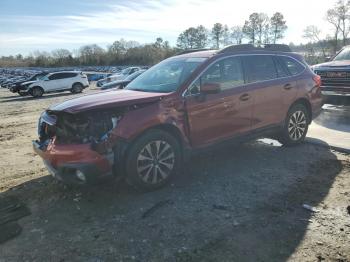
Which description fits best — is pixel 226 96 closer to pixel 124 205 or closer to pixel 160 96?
pixel 160 96

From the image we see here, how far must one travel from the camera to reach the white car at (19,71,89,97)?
2647 centimetres

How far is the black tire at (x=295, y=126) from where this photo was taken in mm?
6647

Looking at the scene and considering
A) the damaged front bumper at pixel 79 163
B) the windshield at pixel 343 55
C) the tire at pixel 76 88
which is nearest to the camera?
the damaged front bumper at pixel 79 163

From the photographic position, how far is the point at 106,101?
15.2 feet

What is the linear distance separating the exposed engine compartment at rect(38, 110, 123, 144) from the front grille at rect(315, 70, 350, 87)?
7894 millimetres

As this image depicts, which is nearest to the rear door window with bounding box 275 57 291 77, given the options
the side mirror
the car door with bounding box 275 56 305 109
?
the car door with bounding box 275 56 305 109

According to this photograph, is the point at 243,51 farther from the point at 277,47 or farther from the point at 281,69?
the point at 277,47

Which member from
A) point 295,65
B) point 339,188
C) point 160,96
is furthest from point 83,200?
point 295,65

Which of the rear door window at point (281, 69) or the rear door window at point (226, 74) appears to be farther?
the rear door window at point (281, 69)

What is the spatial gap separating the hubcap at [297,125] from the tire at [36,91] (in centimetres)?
2337

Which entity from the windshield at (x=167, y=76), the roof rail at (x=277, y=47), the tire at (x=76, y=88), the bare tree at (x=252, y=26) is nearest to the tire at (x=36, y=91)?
the tire at (x=76, y=88)

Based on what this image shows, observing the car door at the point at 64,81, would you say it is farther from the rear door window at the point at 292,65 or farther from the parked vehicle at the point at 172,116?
the rear door window at the point at 292,65

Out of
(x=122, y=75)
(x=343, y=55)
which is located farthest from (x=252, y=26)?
(x=343, y=55)

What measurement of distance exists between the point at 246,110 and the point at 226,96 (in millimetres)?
548
